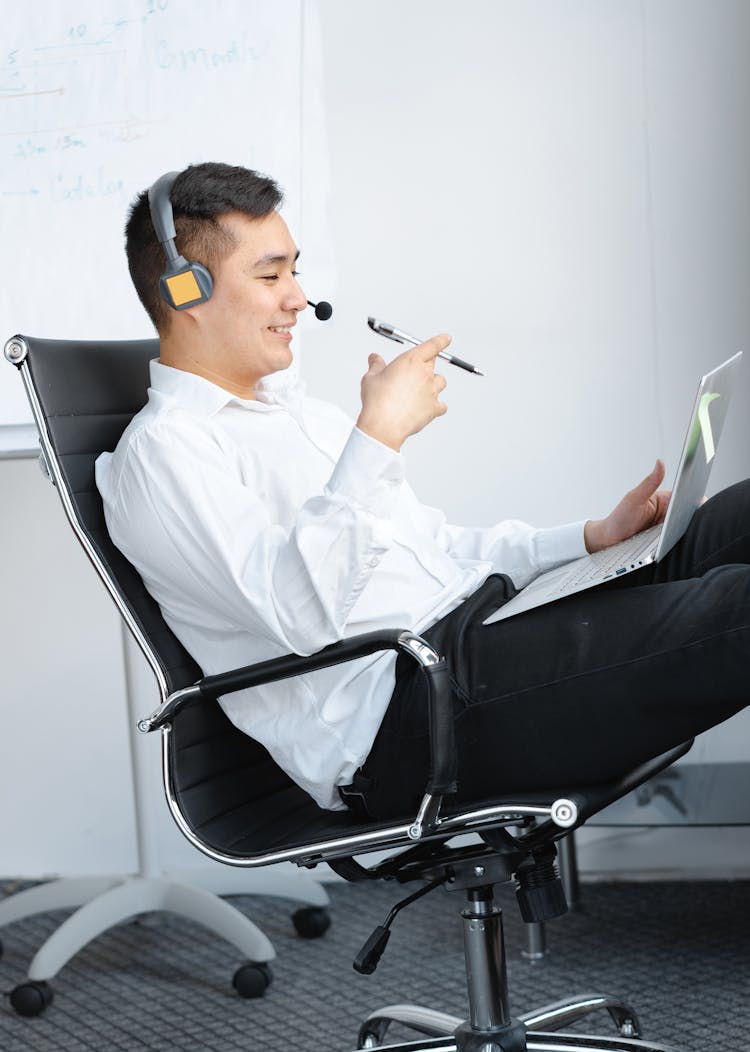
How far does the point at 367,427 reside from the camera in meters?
1.32

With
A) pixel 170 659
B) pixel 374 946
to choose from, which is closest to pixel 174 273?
pixel 170 659

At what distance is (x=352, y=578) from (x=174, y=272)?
1.51 ft

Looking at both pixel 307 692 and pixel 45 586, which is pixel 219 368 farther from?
pixel 45 586

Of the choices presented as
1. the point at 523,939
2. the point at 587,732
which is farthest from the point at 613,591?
the point at 523,939

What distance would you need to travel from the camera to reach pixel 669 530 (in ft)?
4.25

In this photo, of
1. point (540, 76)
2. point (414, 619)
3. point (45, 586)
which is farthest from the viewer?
point (45, 586)

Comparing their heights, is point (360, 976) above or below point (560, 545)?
below

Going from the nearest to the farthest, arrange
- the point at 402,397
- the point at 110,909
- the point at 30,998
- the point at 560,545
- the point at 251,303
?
1. the point at 402,397
2. the point at 251,303
3. the point at 560,545
4. the point at 30,998
5. the point at 110,909

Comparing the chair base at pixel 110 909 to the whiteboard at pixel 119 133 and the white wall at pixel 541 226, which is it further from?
the whiteboard at pixel 119 133

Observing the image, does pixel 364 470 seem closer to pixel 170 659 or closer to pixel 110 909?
pixel 170 659

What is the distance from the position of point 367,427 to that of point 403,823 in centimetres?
40

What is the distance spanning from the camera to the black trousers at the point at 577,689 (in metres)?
1.22

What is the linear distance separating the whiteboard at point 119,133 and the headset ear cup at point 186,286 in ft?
2.41

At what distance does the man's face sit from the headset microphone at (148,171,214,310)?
0.04 m
